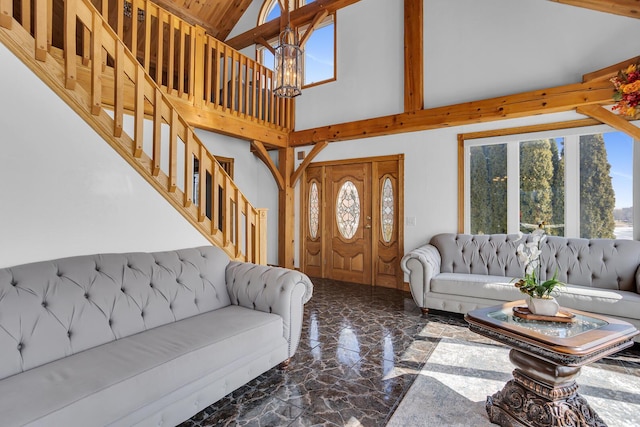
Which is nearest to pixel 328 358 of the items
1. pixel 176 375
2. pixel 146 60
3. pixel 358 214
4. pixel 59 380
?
pixel 176 375

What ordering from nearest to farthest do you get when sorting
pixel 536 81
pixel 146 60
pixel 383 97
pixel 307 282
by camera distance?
pixel 307 282 < pixel 146 60 < pixel 536 81 < pixel 383 97

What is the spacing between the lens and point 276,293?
2.50 meters

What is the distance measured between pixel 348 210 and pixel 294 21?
3626mm

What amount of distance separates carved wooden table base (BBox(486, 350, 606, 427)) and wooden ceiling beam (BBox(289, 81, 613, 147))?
3.21m

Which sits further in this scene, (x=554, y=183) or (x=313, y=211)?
(x=313, y=211)

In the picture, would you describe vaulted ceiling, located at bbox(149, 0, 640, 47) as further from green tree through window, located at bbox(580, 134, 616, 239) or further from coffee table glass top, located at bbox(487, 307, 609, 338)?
coffee table glass top, located at bbox(487, 307, 609, 338)

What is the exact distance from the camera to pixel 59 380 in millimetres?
1512

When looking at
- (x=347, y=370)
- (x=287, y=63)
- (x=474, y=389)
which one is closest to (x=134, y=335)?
(x=347, y=370)

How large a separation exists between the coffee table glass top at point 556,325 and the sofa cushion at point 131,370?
158cm

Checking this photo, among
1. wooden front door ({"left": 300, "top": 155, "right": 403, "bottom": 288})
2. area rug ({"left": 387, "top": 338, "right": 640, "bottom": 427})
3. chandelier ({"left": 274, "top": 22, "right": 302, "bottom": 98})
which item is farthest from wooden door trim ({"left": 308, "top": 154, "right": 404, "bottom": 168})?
area rug ({"left": 387, "top": 338, "right": 640, "bottom": 427})

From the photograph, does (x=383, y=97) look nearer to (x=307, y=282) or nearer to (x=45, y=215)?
(x=307, y=282)

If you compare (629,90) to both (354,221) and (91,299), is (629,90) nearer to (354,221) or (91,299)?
(354,221)

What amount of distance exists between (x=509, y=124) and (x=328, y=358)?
3.79 metres

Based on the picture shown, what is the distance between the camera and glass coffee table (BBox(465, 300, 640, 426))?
1.74 meters
